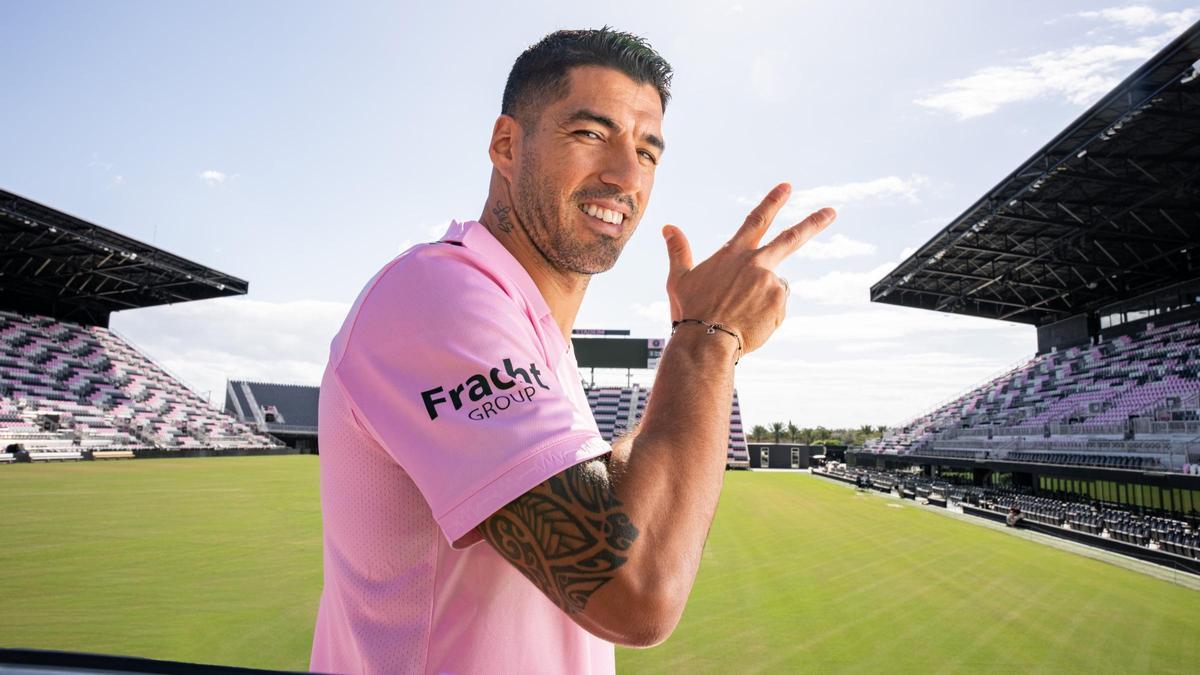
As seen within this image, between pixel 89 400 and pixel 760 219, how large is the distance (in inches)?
2047

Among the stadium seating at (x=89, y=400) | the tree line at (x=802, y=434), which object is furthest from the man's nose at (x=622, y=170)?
the tree line at (x=802, y=434)

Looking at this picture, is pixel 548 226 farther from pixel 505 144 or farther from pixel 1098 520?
pixel 1098 520

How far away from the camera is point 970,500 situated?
28.2m

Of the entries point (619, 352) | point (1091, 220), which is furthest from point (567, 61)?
point (619, 352)

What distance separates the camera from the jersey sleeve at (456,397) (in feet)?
A: 3.37

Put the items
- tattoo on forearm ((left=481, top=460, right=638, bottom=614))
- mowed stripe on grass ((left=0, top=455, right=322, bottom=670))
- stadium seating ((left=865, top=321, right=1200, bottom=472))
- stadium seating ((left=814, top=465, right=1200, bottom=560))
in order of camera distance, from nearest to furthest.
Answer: tattoo on forearm ((left=481, top=460, right=638, bottom=614)) → mowed stripe on grass ((left=0, top=455, right=322, bottom=670)) → stadium seating ((left=814, top=465, right=1200, bottom=560)) → stadium seating ((left=865, top=321, right=1200, bottom=472))

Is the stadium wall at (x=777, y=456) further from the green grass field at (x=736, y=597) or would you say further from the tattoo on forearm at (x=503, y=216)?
the tattoo on forearm at (x=503, y=216)

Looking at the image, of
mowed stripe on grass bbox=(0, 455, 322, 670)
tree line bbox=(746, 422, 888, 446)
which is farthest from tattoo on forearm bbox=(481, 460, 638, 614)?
tree line bbox=(746, 422, 888, 446)

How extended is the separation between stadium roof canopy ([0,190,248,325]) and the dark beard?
134 feet

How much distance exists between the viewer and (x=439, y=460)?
1.04 meters

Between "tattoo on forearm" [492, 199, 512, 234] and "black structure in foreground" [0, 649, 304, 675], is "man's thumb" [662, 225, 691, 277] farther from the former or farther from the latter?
"black structure in foreground" [0, 649, 304, 675]

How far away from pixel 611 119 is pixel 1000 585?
1409 cm

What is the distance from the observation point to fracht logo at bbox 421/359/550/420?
3.41 feet

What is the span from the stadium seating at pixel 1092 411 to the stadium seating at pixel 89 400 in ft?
145
